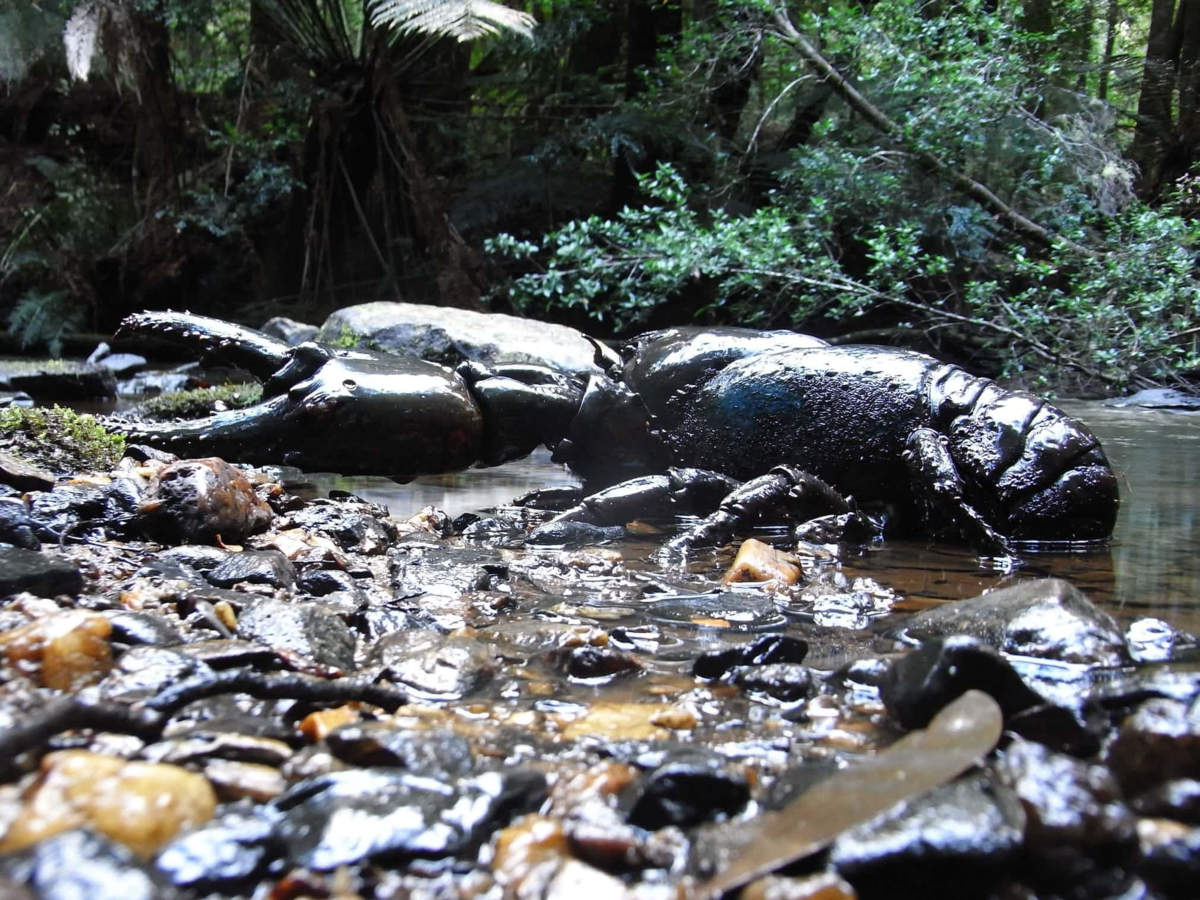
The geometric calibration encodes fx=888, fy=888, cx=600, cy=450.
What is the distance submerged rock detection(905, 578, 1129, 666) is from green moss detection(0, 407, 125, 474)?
310 cm

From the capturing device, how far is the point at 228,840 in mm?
1098

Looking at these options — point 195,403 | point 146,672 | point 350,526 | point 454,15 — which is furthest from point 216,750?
point 454,15

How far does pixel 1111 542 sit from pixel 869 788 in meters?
2.53

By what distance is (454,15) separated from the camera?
8469 millimetres

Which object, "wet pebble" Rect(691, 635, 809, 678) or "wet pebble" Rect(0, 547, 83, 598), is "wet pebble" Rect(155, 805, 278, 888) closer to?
"wet pebble" Rect(691, 635, 809, 678)

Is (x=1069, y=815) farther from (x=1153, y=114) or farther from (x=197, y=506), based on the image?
(x=1153, y=114)

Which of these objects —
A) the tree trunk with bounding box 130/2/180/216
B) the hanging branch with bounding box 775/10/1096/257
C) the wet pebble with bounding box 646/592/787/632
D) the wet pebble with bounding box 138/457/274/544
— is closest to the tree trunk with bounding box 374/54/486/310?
the tree trunk with bounding box 130/2/180/216

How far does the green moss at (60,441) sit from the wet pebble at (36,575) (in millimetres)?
1634

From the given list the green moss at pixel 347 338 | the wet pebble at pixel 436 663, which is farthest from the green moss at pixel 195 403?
the wet pebble at pixel 436 663

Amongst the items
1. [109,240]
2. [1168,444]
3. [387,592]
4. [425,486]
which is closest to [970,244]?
[1168,444]

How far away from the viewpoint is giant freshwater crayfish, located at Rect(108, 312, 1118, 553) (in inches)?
128

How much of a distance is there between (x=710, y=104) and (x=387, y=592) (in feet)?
30.2

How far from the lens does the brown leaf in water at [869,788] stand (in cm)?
108

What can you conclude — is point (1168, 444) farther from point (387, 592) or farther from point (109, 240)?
point (109, 240)
